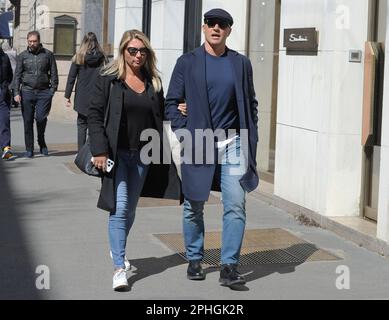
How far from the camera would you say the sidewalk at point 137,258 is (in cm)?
617

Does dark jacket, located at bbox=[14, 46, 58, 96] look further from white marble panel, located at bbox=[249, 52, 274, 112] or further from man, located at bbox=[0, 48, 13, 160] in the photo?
white marble panel, located at bbox=[249, 52, 274, 112]

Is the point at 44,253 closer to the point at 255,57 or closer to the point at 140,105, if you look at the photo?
the point at 140,105

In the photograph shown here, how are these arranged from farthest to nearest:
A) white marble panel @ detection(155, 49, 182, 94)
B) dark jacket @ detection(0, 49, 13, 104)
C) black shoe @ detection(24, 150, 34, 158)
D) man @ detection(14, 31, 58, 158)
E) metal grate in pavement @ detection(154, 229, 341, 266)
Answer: white marble panel @ detection(155, 49, 182, 94) → black shoe @ detection(24, 150, 34, 158) → man @ detection(14, 31, 58, 158) → dark jacket @ detection(0, 49, 13, 104) → metal grate in pavement @ detection(154, 229, 341, 266)

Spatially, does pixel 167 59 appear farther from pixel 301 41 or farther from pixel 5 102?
pixel 301 41

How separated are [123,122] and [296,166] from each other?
344 cm

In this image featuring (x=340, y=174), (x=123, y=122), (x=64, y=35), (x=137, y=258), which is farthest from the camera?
(x=64, y=35)

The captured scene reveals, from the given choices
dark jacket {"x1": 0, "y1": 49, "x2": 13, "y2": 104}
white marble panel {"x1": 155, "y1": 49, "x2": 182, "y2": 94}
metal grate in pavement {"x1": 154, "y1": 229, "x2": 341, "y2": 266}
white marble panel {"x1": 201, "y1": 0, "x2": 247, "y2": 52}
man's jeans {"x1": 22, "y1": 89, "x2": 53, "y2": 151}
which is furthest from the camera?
white marble panel {"x1": 155, "y1": 49, "x2": 182, "y2": 94}

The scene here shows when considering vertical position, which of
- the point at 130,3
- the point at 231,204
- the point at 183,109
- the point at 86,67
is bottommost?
the point at 231,204

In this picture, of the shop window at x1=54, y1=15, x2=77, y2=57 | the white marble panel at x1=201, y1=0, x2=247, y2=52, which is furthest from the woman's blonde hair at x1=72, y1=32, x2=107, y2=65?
the shop window at x1=54, y1=15, x2=77, y2=57

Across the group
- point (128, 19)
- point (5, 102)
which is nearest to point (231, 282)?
point (5, 102)

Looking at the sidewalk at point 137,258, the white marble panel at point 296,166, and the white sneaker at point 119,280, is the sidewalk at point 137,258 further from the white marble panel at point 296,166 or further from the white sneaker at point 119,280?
the white marble panel at point 296,166

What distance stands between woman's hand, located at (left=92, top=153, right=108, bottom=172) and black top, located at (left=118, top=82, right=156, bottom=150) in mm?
195

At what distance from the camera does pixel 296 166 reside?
368 inches

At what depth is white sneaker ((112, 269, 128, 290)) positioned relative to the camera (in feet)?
20.0
